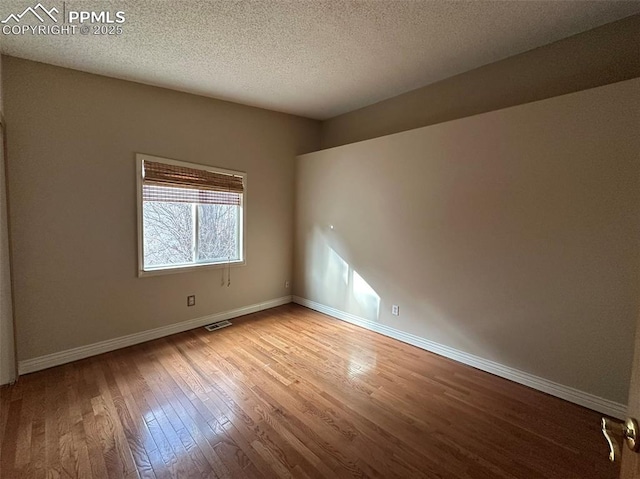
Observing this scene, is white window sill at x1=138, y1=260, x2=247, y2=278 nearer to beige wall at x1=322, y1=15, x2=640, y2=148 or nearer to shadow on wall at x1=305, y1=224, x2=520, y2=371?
shadow on wall at x1=305, y1=224, x2=520, y2=371

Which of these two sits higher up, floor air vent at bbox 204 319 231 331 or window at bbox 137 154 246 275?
window at bbox 137 154 246 275

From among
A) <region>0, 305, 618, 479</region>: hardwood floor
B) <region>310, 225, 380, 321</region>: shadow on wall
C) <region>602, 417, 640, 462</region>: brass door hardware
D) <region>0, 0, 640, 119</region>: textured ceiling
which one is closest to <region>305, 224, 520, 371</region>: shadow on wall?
<region>310, 225, 380, 321</region>: shadow on wall

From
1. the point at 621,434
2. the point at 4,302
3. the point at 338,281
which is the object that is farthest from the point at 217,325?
the point at 621,434

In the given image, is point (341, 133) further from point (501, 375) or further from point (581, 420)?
point (581, 420)

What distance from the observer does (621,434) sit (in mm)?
650

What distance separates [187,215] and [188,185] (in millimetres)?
377

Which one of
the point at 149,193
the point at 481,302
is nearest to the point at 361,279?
the point at 481,302

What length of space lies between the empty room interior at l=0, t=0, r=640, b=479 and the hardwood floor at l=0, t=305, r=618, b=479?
0.02m

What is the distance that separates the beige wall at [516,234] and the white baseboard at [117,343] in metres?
1.84

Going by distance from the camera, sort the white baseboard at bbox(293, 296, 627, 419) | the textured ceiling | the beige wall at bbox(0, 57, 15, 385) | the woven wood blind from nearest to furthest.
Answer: the textured ceiling
the white baseboard at bbox(293, 296, 627, 419)
the beige wall at bbox(0, 57, 15, 385)
the woven wood blind

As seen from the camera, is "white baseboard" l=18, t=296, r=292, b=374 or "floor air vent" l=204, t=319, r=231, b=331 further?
"floor air vent" l=204, t=319, r=231, b=331

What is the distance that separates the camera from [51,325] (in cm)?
259

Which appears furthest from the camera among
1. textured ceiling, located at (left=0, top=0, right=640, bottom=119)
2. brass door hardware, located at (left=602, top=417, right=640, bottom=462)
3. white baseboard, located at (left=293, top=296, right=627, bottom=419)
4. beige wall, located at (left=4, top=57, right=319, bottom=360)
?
beige wall, located at (left=4, top=57, right=319, bottom=360)

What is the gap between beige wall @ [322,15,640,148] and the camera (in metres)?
2.15
